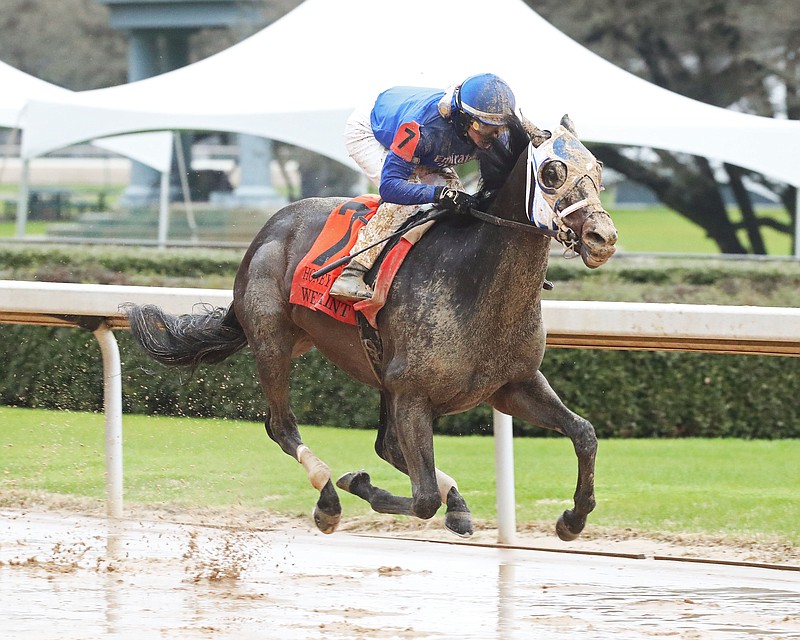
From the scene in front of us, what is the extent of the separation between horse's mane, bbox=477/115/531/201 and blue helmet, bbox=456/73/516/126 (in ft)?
0.21

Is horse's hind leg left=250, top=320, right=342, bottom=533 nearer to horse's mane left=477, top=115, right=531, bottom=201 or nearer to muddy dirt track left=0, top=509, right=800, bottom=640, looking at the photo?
muddy dirt track left=0, top=509, right=800, bottom=640

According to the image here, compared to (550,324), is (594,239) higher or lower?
higher

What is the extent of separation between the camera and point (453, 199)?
4.22 meters

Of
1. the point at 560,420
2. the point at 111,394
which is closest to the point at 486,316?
the point at 560,420

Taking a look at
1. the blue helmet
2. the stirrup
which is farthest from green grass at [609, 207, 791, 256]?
the blue helmet

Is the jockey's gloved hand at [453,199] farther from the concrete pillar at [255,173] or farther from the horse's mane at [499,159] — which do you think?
the concrete pillar at [255,173]

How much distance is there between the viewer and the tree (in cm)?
1848

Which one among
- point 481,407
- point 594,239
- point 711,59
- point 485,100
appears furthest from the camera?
point 711,59

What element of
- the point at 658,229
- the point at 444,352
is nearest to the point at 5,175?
the point at 658,229

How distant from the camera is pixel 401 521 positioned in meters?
5.98

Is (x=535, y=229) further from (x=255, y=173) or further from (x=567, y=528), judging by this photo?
(x=255, y=173)

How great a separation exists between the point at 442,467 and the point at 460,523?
7.74 feet

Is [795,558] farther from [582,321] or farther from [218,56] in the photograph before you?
[218,56]

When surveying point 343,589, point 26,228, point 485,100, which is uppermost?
point 485,100
